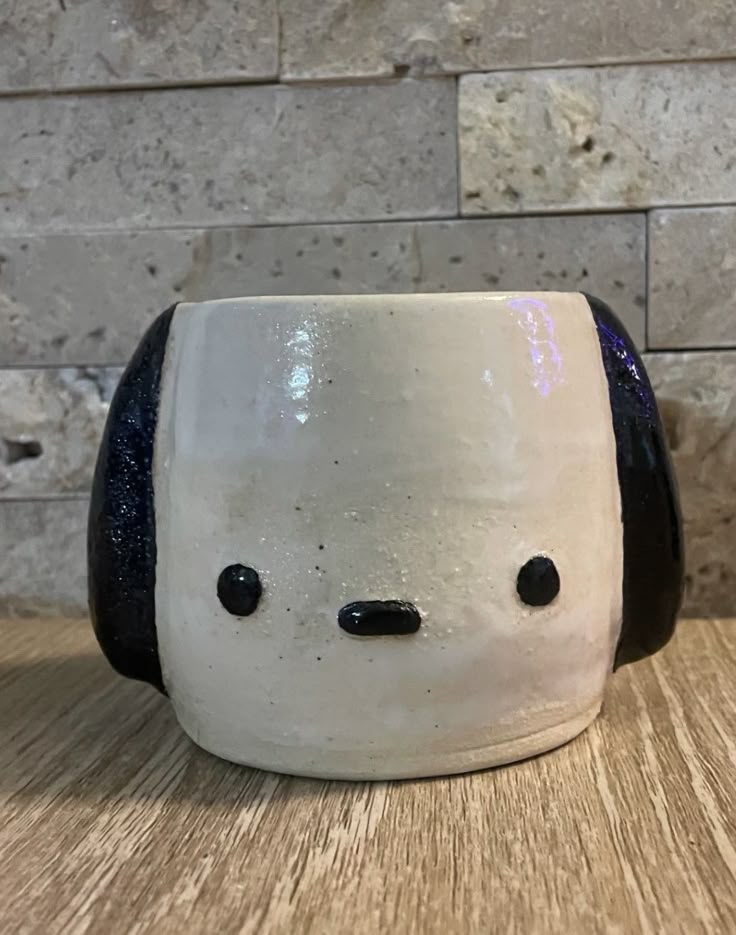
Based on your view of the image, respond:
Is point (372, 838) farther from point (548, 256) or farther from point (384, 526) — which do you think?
point (548, 256)

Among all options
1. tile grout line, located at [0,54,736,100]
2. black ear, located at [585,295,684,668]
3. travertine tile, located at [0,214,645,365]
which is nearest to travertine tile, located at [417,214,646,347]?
travertine tile, located at [0,214,645,365]

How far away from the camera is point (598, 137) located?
0.75 meters

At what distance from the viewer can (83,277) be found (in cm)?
80

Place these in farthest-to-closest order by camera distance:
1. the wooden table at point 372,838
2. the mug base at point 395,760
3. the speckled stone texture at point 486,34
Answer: the speckled stone texture at point 486,34 → the mug base at point 395,760 → the wooden table at point 372,838

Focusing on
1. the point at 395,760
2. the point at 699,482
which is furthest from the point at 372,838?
the point at 699,482

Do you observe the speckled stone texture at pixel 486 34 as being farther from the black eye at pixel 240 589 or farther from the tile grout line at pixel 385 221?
the black eye at pixel 240 589

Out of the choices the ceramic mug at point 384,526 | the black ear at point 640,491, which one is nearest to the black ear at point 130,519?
the ceramic mug at point 384,526

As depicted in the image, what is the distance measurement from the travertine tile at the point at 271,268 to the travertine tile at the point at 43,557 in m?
0.13

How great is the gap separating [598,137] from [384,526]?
1.43 feet

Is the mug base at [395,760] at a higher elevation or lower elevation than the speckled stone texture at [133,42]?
lower

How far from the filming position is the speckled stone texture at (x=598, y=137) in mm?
740

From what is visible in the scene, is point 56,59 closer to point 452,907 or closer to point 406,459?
point 406,459

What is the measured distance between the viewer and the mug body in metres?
0.47

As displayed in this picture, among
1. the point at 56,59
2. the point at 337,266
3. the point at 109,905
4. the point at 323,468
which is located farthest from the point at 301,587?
the point at 56,59
